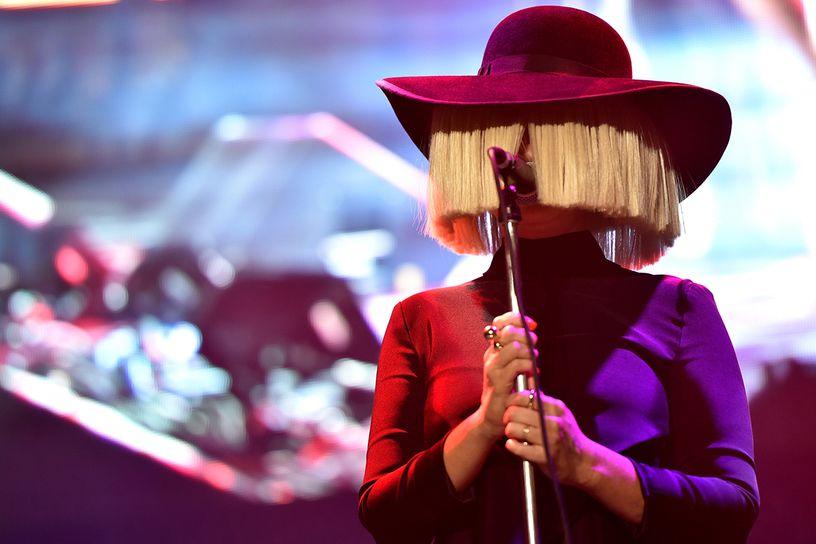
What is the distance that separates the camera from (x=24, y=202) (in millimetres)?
2207

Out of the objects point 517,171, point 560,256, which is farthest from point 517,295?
point 560,256

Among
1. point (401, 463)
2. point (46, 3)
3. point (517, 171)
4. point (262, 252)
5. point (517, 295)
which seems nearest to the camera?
point (517, 295)

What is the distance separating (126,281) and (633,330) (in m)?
1.44

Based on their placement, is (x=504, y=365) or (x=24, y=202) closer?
(x=504, y=365)

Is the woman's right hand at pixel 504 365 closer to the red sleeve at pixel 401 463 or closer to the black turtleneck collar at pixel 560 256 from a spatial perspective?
the red sleeve at pixel 401 463

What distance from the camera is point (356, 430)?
2.01m

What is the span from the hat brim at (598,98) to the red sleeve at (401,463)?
254 mm

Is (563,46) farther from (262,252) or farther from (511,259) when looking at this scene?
(262,252)

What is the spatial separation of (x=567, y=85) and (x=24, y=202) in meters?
1.65

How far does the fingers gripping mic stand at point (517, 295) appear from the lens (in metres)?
0.76

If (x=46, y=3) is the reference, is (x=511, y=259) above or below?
below

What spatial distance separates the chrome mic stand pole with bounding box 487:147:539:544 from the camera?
770mm

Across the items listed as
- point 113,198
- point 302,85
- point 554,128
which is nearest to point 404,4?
point 302,85

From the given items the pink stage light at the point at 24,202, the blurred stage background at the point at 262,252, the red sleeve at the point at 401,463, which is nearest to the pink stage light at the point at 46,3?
the blurred stage background at the point at 262,252
